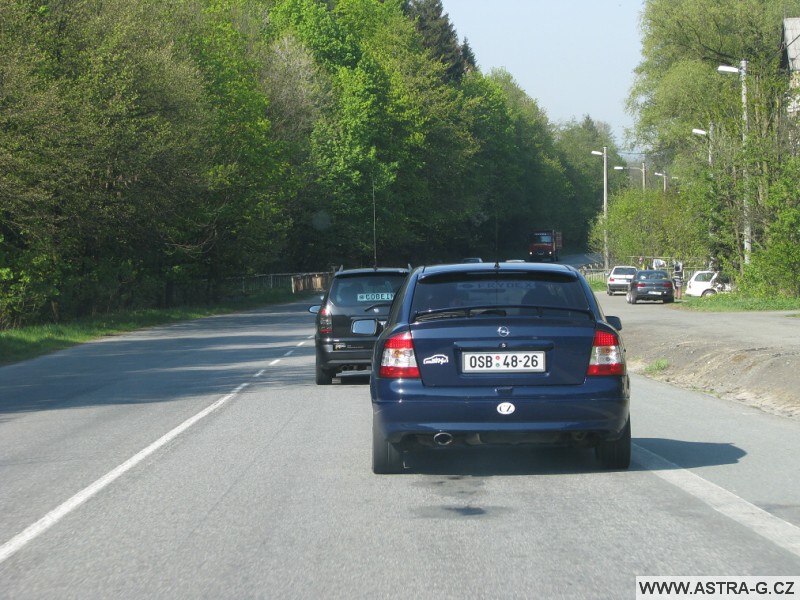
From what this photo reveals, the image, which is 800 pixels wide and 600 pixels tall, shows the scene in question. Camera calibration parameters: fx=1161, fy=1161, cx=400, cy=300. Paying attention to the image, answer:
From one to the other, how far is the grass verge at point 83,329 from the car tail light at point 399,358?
15.8 m

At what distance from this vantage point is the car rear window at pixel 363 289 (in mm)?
16891

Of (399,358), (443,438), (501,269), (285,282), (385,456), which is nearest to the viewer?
(443,438)

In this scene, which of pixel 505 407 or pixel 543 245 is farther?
pixel 543 245

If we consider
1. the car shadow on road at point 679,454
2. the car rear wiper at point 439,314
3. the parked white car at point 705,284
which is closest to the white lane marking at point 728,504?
the car shadow on road at point 679,454

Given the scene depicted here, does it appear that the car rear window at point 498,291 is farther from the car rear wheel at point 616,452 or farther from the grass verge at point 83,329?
the grass verge at point 83,329

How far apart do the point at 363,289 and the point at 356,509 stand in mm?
9833

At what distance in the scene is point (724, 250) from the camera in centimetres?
4116

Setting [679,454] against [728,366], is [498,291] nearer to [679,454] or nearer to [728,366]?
[679,454]

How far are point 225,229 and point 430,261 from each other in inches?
1782

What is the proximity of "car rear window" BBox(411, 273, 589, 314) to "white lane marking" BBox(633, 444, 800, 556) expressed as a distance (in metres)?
1.38

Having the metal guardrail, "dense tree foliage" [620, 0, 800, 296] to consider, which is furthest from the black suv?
the metal guardrail

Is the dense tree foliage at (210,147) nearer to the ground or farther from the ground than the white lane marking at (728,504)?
farther from the ground

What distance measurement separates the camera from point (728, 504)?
23.7 feet

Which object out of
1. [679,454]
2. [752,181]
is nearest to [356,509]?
[679,454]
